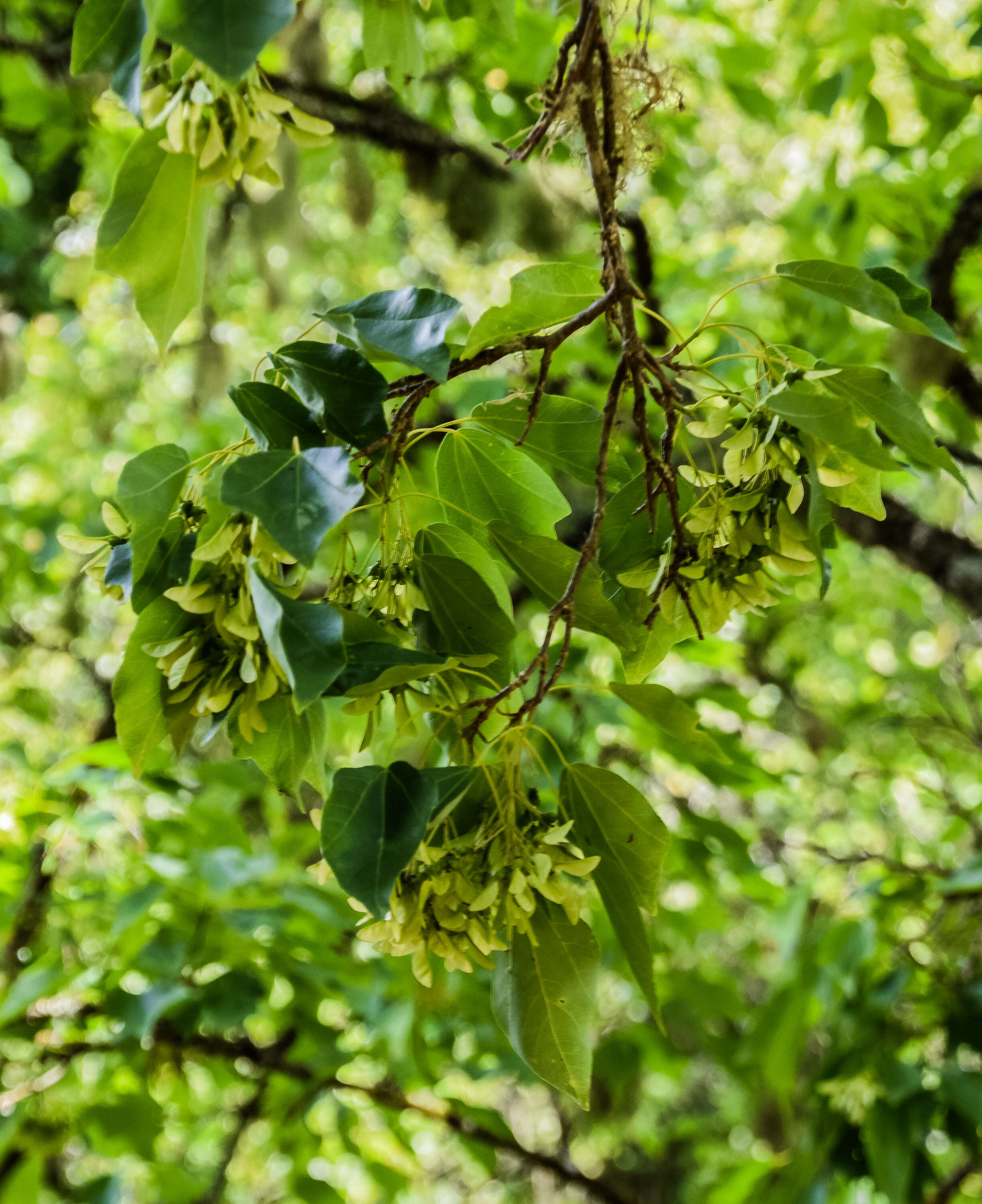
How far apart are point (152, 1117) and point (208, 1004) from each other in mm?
318

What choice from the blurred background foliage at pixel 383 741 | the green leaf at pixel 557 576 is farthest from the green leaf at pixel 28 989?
the green leaf at pixel 557 576

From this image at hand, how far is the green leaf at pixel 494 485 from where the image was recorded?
591 millimetres

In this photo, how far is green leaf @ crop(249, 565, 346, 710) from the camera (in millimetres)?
377

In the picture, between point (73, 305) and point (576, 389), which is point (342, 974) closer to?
point (576, 389)

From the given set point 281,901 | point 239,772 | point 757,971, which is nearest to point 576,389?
point 239,772

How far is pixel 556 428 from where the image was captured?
0.58 m

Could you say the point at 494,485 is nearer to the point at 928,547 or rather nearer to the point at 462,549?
the point at 462,549

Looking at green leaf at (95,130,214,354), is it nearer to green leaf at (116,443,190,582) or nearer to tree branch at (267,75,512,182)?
green leaf at (116,443,190,582)

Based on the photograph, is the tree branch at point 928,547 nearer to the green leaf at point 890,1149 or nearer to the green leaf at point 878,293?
the green leaf at point 890,1149

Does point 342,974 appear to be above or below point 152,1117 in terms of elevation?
above

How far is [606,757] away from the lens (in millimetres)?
2018

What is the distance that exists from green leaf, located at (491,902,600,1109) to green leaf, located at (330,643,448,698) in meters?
0.17

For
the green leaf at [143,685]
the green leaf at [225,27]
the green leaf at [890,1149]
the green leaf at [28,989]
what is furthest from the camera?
the green leaf at [890,1149]

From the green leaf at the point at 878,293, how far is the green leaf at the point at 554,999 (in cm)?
38
